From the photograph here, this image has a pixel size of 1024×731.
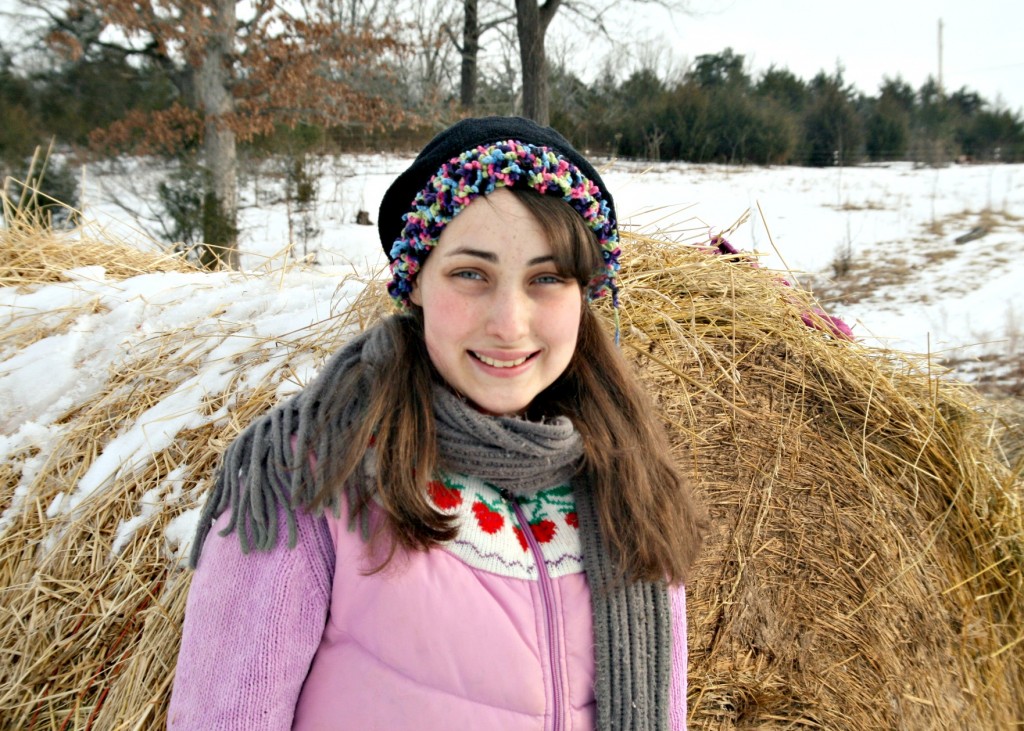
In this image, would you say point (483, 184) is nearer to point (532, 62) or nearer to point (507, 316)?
point (507, 316)

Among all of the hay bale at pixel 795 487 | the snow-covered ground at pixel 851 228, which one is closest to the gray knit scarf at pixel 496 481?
the hay bale at pixel 795 487

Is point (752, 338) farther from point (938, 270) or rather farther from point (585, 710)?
point (938, 270)

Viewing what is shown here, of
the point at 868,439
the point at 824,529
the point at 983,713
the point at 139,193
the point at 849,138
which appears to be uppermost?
the point at 849,138

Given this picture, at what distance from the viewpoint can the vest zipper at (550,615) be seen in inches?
50.4

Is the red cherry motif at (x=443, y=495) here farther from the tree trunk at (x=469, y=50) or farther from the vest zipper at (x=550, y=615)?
the tree trunk at (x=469, y=50)

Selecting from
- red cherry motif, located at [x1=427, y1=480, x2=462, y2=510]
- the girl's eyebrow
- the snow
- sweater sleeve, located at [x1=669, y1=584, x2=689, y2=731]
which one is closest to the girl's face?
the girl's eyebrow

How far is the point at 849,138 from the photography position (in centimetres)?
2267

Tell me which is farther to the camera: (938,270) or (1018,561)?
(938,270)

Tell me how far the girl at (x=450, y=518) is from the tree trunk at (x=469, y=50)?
603 inches

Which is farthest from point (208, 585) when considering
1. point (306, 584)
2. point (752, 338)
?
point (752, 338)

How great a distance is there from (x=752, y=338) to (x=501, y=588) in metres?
1.45

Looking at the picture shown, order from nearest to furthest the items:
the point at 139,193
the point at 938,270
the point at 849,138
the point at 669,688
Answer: the point at 669,688
the point at 938,270
the point at 139,193
the point at 849,138

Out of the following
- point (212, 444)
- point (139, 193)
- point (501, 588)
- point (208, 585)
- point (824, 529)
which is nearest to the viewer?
point (208, 585)

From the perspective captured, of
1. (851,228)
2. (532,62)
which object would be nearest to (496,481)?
(532,62)
